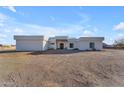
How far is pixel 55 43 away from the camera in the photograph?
36.9ft

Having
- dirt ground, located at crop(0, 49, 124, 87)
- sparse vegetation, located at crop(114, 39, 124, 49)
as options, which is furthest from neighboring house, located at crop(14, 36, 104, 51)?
dirt ground, located at crop(0, 49, 124, 87)

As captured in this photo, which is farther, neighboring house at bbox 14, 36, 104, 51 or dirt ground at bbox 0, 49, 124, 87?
neighboring house at bbox 14, 36, 104, 51

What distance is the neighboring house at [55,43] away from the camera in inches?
361

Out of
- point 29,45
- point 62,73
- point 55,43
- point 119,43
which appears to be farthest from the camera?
point 55,43

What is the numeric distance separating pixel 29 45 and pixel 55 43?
6.61ft

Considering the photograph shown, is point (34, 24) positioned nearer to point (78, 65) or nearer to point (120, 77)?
point (78, 65)

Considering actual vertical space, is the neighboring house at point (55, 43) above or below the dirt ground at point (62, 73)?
above

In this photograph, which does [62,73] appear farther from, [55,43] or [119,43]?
[55,43]

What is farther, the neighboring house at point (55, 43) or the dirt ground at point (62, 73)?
the neighboring house at point (55, 43)

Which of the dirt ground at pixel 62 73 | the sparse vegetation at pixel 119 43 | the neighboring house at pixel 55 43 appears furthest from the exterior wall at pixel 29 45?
the sparse vegetation at pixel 119 43

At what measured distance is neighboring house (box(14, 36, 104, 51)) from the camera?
9.18 meters

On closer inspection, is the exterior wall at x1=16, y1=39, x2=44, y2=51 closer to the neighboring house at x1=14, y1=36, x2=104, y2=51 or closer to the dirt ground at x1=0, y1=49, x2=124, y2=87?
the neighboring house at x1=14, y1=36, x2=104, y2=51

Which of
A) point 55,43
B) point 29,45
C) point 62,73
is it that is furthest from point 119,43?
point 55,43

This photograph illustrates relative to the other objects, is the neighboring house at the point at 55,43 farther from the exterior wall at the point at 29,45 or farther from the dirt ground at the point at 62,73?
the dirt ground at the point at 62,73
